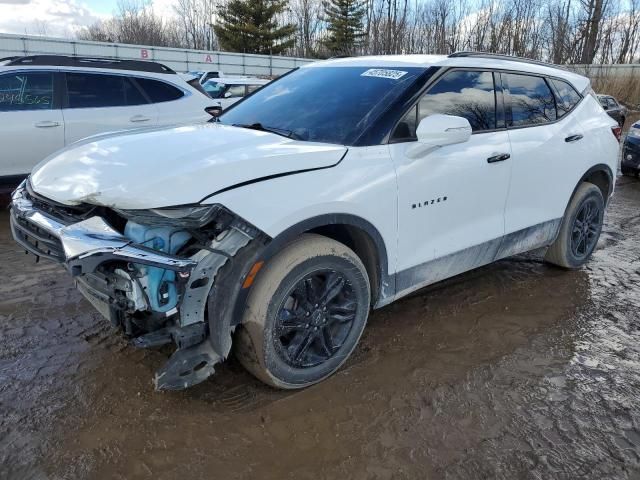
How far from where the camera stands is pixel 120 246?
7.38 feet

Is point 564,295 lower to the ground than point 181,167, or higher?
lower

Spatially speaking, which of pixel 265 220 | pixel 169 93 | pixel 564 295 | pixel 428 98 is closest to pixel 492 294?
pixel 564 295

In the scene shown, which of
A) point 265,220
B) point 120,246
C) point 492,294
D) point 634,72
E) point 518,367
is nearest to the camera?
point 120,246

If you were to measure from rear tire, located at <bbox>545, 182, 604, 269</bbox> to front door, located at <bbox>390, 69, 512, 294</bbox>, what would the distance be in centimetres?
106

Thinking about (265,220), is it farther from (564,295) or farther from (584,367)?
(564,295)

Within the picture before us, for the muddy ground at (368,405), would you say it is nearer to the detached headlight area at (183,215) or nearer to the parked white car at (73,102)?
the detached headlight area at (183,215)

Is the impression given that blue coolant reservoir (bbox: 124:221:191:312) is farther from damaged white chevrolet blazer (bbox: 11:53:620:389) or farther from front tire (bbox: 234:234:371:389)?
front tire (bbox: 234:234:371:389)

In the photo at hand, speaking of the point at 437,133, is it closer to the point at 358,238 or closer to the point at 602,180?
the point at 358,238

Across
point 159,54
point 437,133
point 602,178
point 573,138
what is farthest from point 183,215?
point 159,54

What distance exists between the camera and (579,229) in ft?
15.4

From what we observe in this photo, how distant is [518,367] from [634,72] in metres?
29.0

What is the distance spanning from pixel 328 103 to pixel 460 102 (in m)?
0.89

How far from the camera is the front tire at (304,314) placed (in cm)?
259

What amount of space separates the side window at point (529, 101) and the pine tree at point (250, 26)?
42.6 m
